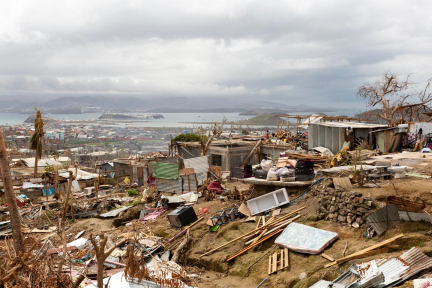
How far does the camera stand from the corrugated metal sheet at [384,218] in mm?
8781

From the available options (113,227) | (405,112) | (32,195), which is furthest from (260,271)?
(405,112)

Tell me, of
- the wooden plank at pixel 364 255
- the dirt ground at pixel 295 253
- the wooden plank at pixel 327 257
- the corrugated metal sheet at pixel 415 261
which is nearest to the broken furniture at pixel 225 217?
the dirt ground at pixel 295 253

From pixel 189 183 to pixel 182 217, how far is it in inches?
191

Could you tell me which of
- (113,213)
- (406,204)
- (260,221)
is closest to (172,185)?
(113,213)

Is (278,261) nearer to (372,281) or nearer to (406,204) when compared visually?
(372,281)

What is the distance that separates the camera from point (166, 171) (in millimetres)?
18141

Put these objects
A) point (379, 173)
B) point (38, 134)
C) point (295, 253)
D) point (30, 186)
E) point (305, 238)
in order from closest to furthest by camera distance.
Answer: point (295, 253) → point (305, 238) → point (379, 173) → point (30, 186) → point (38, 134)

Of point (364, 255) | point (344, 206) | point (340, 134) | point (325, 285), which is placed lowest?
point (325, 285)

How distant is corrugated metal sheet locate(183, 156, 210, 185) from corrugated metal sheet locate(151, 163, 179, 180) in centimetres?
179

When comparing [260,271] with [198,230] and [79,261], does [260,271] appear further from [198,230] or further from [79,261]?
[79,261]

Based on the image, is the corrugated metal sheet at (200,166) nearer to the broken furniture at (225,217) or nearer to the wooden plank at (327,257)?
the broken furniture at (225,217)

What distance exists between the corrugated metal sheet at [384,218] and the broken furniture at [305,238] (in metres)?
0.99

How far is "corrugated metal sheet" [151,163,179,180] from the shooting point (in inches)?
712

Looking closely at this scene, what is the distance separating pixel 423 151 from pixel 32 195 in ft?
73.9
